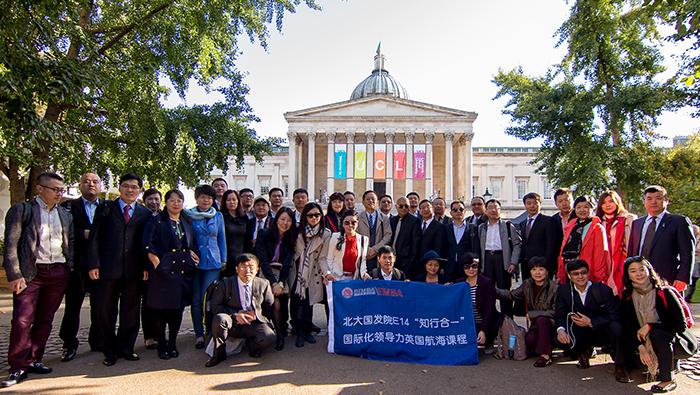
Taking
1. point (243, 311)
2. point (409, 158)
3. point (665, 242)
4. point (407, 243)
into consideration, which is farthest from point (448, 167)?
point (243, 311)

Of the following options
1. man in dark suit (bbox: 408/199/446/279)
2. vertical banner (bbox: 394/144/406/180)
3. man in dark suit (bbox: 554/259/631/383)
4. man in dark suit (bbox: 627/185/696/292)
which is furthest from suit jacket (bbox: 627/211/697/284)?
vertical banner (bbox: 394/144/406/180)

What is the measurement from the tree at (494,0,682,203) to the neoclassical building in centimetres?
1993

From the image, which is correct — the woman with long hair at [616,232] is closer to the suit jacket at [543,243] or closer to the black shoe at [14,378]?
the suit jacket at [543,243]

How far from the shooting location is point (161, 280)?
5.95 metres

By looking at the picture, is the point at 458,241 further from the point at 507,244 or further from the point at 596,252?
the point at 596,252

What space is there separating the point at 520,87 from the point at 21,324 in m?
20.5

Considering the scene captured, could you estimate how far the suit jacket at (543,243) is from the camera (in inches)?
283

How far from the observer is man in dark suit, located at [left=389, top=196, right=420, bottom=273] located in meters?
7.78

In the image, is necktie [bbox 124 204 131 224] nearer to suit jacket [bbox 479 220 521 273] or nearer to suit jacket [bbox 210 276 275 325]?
suit jacket [bbox 210 276 275 325]

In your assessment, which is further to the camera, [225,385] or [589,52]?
[589,52]

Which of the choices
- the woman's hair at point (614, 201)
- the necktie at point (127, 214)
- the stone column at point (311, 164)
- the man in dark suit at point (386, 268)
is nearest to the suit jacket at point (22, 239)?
the necktie at point (127, 214)

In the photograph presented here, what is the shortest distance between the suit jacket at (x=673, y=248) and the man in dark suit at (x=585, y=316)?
38.1 inches

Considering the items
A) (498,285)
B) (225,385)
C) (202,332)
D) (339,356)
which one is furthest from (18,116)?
(498,285)

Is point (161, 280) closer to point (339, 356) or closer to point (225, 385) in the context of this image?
point (225, 385)
